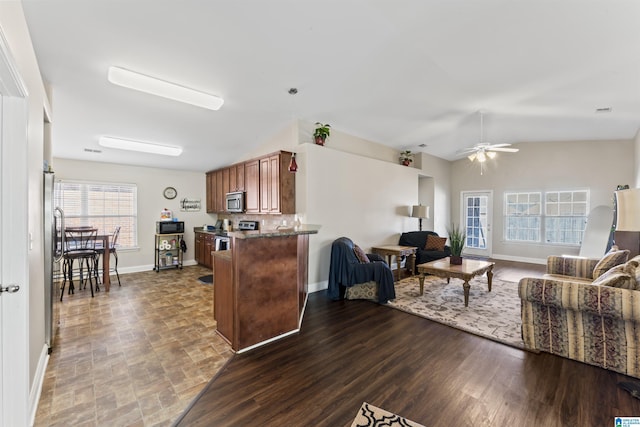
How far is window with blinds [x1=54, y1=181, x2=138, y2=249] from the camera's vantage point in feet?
16.6

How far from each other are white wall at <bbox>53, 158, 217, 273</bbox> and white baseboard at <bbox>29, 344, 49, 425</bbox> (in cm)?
369

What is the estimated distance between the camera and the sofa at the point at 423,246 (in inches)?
216

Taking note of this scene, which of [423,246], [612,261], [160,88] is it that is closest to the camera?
[160,88]

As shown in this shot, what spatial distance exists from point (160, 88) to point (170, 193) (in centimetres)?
376

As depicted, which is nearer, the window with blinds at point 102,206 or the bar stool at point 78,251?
the bar stool at point 78,251

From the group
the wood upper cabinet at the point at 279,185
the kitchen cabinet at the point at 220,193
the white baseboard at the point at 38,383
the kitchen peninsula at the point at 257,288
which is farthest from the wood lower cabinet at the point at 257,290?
the kitchen cabinet at the point at 220,193

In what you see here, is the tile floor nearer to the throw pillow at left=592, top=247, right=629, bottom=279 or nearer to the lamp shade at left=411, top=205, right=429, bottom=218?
the throw pillow at left=592, top=247, right=629, bottom=279

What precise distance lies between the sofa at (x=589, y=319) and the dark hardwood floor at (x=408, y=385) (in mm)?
127

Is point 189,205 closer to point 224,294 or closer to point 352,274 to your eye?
point 224,294

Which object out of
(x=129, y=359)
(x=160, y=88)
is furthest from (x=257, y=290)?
(x=160, y=88)

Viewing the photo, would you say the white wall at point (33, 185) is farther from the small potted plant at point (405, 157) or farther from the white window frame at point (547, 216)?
the white window frame at point (547, 216)

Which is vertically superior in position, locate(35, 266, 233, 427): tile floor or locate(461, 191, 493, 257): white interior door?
locate(461, 191, 493, 257): white interior door

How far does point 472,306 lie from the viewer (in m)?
3.70

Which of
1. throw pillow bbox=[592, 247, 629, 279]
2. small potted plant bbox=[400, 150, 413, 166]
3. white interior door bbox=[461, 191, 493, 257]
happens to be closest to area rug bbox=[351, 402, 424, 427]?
throw pillow bbox=[592, 247, 629, 279]
